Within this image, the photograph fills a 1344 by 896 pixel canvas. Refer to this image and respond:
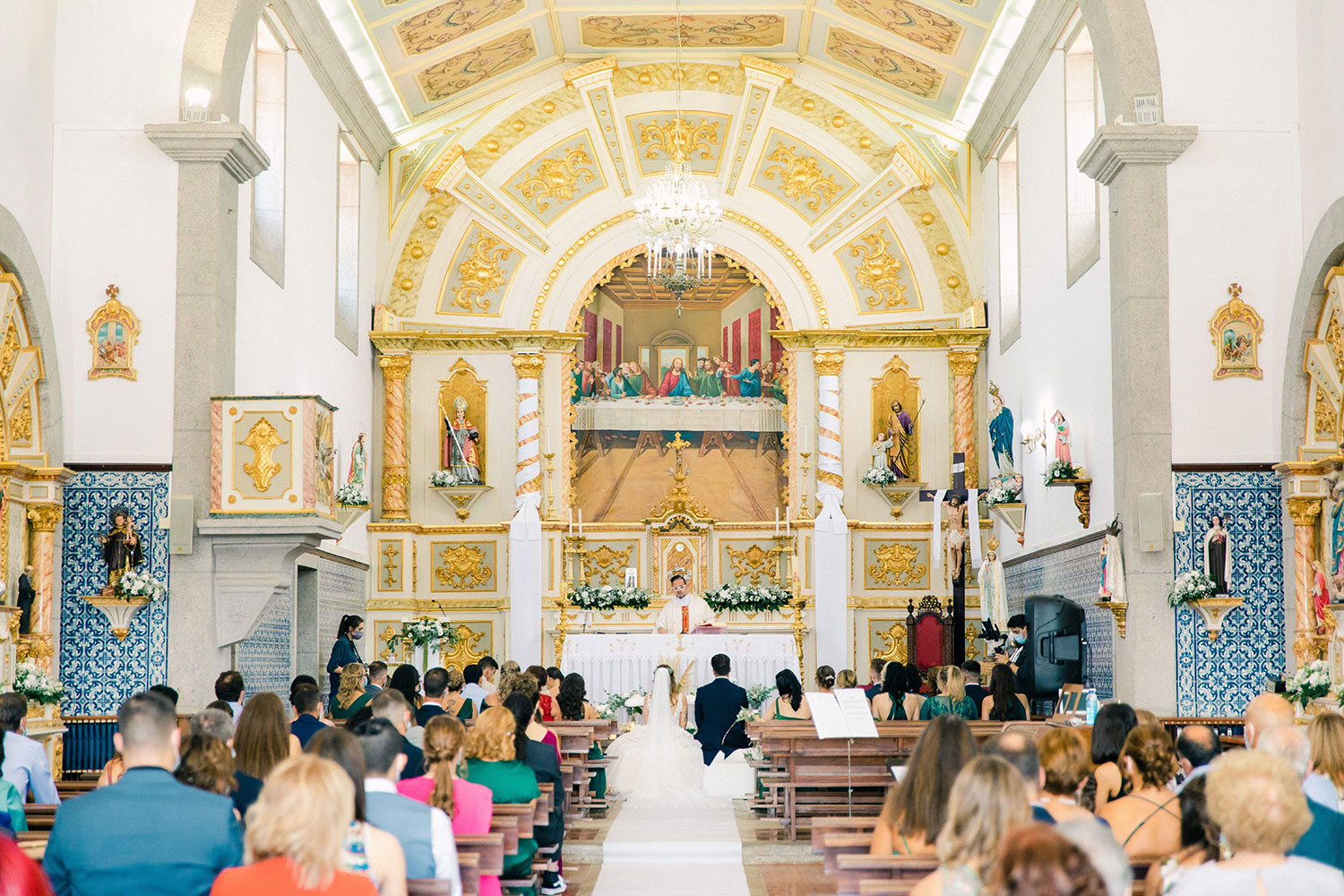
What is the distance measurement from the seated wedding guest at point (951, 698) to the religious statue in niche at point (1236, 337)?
3159 mm

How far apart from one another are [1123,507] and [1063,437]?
8.42ft

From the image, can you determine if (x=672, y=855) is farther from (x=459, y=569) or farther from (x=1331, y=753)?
(x=459, y=569)

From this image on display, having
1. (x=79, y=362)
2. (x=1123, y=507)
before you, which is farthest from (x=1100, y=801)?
(x=79, y=362)

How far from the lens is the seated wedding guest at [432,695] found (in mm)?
8766

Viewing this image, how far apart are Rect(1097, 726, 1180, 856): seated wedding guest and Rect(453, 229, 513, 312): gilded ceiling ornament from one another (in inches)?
568

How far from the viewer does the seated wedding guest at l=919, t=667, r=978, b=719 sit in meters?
10.9

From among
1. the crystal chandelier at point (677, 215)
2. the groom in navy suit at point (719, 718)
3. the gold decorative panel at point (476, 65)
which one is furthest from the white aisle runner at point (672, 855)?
the gold decorative panel at point (476, 65)

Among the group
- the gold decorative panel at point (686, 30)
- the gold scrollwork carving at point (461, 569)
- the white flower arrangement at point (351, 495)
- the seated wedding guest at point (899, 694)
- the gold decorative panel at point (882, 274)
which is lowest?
the seated wedding guest at point (899, 694)

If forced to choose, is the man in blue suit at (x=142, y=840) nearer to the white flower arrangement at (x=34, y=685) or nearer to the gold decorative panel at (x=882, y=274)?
the white flower arrangement at (x=34, y=685)

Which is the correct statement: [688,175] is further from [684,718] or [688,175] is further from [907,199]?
[684,718]

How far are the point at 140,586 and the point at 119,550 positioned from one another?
0.34 metres

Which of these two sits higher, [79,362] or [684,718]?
[79,362]

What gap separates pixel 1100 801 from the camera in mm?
5762

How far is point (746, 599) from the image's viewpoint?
1712 centimetres
